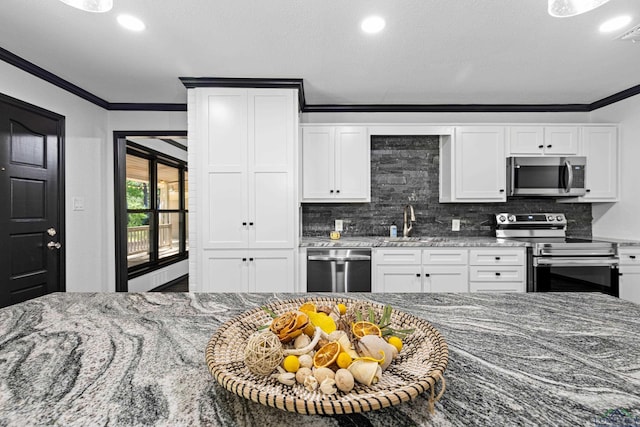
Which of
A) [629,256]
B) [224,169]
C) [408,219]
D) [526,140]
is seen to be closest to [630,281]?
[629,256]

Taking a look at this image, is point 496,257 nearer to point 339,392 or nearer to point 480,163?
point 480,163

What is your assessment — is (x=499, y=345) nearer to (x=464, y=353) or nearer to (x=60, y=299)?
(x=464, y=353)

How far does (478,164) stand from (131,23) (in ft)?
11.0

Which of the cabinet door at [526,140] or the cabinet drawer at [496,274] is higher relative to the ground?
the cabinet door at [526,140]

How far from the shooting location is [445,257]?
10.5ft

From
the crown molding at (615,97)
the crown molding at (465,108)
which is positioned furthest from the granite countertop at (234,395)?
the crown molding at (615,97)

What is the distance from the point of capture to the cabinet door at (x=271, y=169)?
3.01 meters

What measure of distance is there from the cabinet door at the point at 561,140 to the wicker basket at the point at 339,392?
3.55 meters

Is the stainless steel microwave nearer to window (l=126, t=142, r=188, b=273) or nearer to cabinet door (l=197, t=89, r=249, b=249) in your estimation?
cabinet door (l=197, t=89, r=249, b=249)

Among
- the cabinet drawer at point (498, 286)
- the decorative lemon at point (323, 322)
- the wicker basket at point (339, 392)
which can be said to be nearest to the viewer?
the wicker basket at point (339, 392)

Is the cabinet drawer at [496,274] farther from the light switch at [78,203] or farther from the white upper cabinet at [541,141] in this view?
the light switch at [78,203]

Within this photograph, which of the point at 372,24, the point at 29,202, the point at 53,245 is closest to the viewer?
the point at 372,24

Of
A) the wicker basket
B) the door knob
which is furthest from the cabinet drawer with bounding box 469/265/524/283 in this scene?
the door knob

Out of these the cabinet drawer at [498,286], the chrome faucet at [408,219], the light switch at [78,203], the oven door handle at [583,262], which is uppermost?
the light switch at [78,203]
